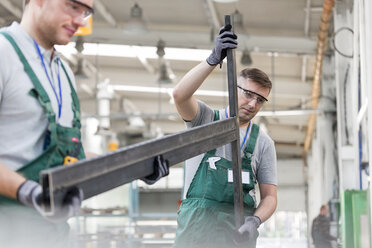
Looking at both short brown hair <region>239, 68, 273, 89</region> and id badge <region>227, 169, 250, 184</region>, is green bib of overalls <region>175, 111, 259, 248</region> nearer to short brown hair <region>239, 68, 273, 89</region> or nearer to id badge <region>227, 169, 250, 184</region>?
id badge <region>227, 169, 250, 184</region>

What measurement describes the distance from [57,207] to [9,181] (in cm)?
18

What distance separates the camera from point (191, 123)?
2551mm

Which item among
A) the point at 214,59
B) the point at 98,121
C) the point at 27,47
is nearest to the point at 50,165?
the point at 27,47

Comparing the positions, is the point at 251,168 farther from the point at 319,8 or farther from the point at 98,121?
the point at 98,121

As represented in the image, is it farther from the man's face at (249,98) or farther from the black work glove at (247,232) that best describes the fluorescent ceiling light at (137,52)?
the black work glove at (247,232)

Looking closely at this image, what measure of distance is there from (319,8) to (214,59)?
677cm

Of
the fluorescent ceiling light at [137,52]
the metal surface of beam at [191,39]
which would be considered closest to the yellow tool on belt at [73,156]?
the metal surface of beam at [191,39]

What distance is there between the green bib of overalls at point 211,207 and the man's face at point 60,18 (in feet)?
3.54

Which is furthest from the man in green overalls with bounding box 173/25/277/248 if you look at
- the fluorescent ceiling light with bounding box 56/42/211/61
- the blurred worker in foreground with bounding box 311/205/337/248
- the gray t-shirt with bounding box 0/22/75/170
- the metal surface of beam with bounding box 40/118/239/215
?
the fluorescent ceiling light with bounding box 56/42/211/61

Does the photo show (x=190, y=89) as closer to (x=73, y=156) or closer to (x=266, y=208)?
(x=266, y=208)

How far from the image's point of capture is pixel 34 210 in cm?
154

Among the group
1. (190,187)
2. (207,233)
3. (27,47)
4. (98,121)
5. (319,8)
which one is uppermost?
(319,8)

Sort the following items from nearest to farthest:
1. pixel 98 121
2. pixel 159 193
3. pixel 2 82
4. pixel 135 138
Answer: pixel 2 82
pixel 98 121
pixel 159 193
pixel 135 138

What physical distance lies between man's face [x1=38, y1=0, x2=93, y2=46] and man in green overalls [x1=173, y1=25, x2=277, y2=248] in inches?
31.7
